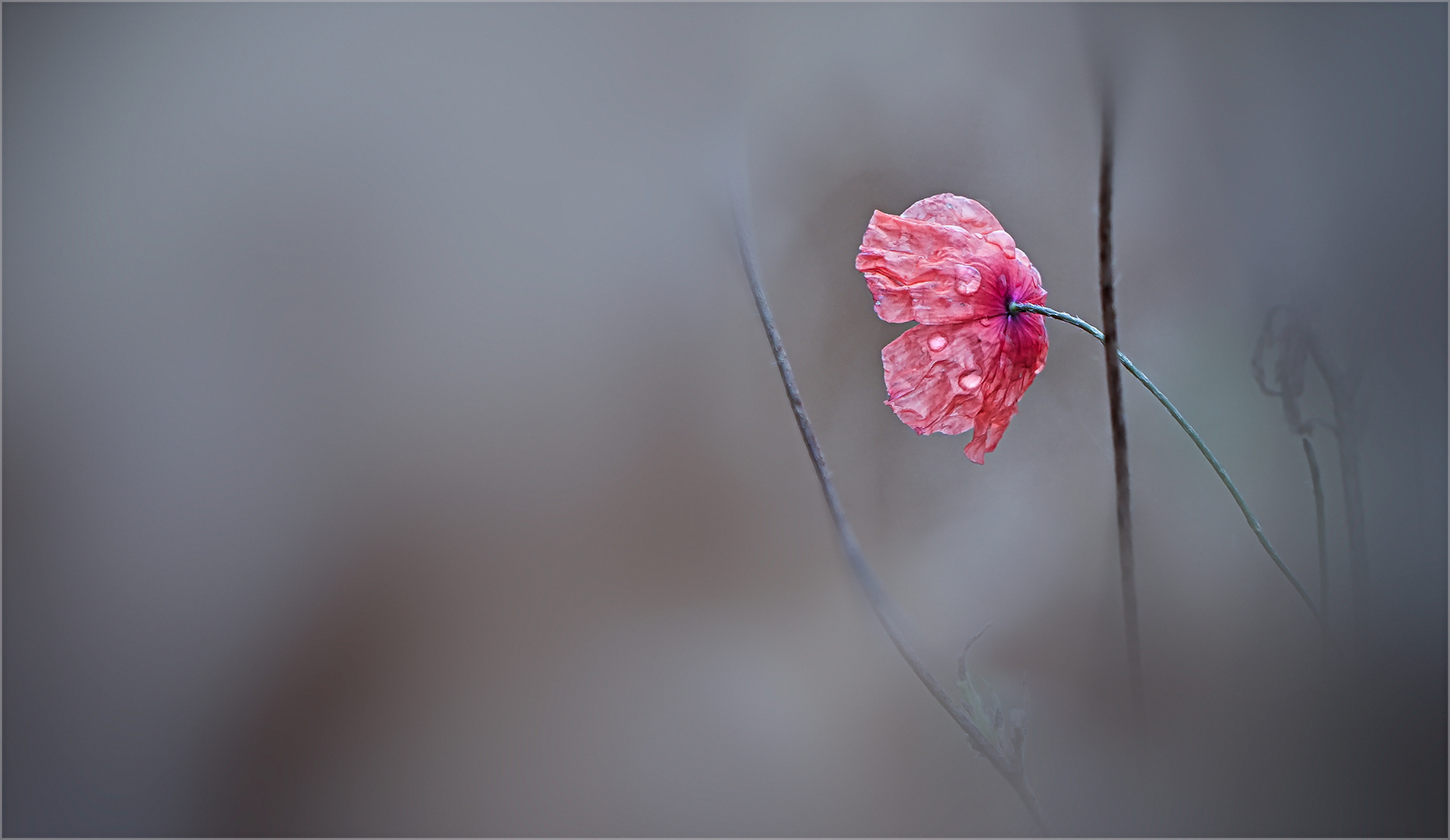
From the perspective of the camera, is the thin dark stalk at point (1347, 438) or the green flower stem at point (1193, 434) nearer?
the green flower stem at point (1193, 434)

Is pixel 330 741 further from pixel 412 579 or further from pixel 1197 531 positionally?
pixel 1197 531

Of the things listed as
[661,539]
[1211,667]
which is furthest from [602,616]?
[1211,667]

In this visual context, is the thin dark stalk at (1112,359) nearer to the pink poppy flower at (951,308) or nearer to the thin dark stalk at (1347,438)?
the pink poppy flower at (951,308)

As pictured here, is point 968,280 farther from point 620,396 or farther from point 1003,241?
point 620,396

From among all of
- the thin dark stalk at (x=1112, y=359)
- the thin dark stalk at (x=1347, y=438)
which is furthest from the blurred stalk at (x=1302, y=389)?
the thin dark stalk at (x=1112, y=359)

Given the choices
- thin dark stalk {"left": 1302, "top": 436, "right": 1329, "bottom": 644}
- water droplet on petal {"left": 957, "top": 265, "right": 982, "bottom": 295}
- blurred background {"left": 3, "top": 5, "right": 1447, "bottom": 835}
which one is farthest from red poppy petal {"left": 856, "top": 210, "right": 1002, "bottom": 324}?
thin dark stalk {"left": 1302, "top": 436, "right": 1329, "bottom": 644}

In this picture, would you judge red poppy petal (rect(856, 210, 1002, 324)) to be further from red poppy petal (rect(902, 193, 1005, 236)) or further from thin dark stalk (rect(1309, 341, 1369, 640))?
thin dark stalk (rect(1309, 341, 1369, 640))
